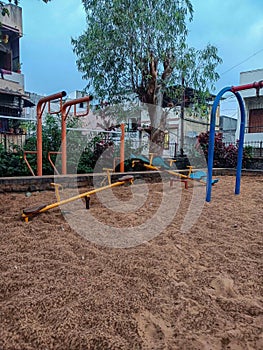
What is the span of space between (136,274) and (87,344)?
73 centimetres

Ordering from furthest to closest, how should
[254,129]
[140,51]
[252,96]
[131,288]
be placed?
[254,129]
[252,96]
[140,51]
[131,288]

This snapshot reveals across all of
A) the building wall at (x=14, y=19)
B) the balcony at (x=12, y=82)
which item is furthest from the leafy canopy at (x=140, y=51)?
the building wall at (x=14, y=19)

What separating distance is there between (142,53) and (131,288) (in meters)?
6.74

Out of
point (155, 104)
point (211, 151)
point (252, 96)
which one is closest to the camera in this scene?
point (211, 151)

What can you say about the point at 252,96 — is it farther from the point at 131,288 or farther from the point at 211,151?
the point at 131,288

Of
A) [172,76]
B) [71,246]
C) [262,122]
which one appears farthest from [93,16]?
[262,122]

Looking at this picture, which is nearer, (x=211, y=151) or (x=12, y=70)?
(x=211, y=151)

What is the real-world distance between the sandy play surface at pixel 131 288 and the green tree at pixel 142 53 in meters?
5.44

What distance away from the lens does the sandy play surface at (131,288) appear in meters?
1.30

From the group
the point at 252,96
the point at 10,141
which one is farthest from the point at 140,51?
the point at 252,96

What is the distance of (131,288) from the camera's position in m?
1.74

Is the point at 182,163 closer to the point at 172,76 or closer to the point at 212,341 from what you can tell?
the point at 172,76

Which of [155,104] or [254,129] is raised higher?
[155,104]

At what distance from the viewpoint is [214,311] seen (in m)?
1.53
